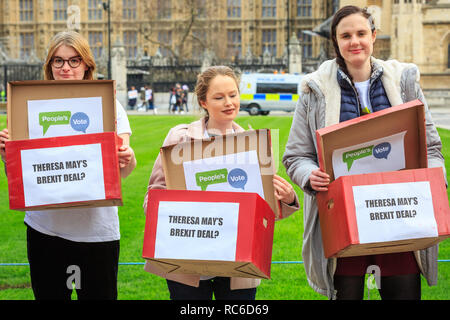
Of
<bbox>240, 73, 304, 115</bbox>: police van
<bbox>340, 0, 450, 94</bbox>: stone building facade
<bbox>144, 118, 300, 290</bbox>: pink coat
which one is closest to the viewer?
<bbox>144, 118, 300, 290</bbox>: pink coat

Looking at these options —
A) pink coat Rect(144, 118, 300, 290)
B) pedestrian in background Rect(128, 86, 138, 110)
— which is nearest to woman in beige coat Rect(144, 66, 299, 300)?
pink coat Rect(144, 118, 300, 290)

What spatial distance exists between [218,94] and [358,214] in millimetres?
886

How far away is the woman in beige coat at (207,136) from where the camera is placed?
3.19 m

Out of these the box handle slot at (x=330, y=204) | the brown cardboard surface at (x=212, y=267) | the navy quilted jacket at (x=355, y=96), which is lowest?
the brown cardboard surface at (x=212, y=267)

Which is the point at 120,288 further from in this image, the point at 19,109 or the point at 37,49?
the point at 37,49

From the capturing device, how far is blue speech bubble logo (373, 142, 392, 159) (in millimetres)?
3092

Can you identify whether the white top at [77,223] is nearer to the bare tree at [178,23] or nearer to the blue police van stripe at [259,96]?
the blue police van stripe at [259,96]

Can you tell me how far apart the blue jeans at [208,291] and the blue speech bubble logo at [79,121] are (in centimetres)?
84

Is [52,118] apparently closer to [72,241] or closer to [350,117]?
[72,241]

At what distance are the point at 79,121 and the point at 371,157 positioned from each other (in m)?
1.38

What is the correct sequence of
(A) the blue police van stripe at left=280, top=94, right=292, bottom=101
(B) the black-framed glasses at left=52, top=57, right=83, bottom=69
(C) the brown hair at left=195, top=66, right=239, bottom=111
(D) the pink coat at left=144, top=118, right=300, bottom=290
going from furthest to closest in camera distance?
(A) the blue police van stripe at left=280, top=94, right=292, bottom=101 → (B) the black-framed glasses at left=52, top=57, right=83, bottom=69 → (C) the brown hair at left=195, top=66, right=239, bottom=111 → (D) the pink coat at left=144, top=118, right=300, bottom=290

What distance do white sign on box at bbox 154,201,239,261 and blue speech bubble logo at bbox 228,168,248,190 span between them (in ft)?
0.63

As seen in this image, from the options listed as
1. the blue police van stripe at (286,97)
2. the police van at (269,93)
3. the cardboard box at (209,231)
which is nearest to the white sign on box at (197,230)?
the cardboard box at (209,231)

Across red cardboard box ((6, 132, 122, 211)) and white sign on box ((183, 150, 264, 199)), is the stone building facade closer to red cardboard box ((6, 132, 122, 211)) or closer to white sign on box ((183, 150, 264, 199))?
white sign on box ((183, 150, 264, 199))
